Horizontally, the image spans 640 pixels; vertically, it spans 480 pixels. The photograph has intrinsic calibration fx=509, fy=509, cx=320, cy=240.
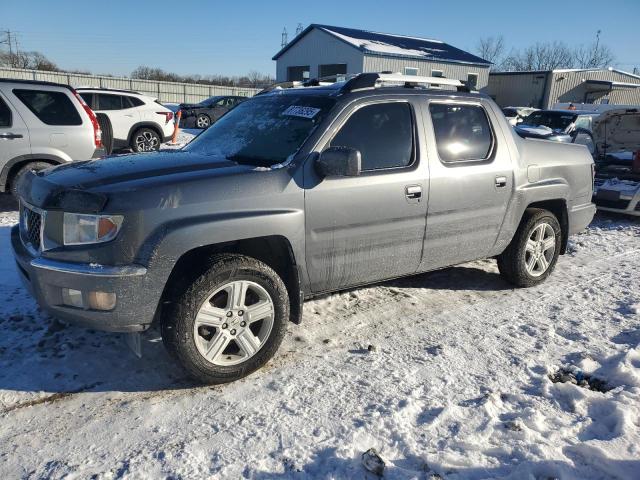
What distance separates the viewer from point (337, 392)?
3.11 m

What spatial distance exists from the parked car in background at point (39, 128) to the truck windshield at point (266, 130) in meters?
3.75

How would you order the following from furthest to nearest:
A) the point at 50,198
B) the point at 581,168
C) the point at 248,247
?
the point at 581,168 < the point at 248,247 < the point at 50,198

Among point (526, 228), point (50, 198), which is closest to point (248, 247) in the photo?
point (50, 198)

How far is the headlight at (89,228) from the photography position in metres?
2.80

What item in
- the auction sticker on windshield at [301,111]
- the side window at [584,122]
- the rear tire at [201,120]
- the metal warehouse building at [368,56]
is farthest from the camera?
the metal warehouse building at [368,56]

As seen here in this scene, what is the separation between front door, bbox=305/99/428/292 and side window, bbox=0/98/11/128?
5.55 metres

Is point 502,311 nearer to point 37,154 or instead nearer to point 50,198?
point 50,198

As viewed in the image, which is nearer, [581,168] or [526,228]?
[526,228]

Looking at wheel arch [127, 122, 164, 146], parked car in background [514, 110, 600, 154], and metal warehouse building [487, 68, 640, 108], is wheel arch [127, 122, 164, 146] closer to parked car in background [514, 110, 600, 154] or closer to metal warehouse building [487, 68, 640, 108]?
parked car in background [514, 110, 600, 154]

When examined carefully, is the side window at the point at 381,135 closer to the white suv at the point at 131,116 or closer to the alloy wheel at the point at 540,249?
the alloy wheel at the point at 540,249

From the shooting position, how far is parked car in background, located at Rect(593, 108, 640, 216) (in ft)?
26.2

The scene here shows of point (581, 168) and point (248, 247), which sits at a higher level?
point (581, 168)

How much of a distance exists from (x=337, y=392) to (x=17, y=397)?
1882 millimetres

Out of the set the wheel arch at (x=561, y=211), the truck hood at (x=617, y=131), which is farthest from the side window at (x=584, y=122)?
the wheel arch at (x=561, y=211)
